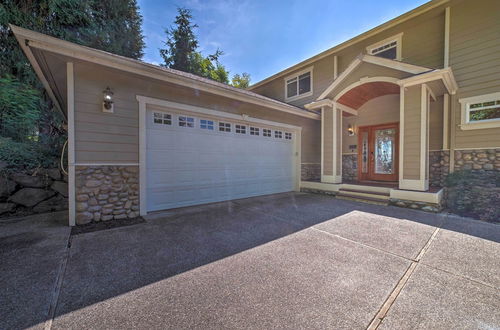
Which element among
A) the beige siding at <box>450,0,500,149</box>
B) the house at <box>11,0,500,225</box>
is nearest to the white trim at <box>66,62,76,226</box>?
the house at <box>11,0,500,225</box>

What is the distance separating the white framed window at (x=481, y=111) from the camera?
17.0 ft

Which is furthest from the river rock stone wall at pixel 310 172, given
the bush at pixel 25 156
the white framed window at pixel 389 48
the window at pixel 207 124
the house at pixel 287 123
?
the bush at pixel 25 156

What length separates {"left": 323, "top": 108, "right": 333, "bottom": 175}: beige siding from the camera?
6816 mm

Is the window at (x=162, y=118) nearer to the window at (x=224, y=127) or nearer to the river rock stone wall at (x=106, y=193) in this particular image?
the river rock stone wall at (x=106, y=193)

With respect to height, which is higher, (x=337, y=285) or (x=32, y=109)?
(x=32, y=109)

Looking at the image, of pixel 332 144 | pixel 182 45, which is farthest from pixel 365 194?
pixel 182 45

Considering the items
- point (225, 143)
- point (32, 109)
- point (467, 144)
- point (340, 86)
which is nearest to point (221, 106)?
point (225, 143)

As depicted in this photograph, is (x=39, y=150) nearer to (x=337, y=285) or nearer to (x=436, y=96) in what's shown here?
(x=337, y=285)

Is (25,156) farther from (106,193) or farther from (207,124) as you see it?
(207,124)

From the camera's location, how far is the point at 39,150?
505 centimetres

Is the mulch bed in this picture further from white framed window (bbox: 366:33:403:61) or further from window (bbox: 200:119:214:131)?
white framed window (bbox: 366:33:403:61)

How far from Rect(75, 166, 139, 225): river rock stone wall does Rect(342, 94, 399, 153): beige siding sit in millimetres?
7679

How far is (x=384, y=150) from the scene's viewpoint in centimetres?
737

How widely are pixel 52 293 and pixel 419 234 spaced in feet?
16.4
